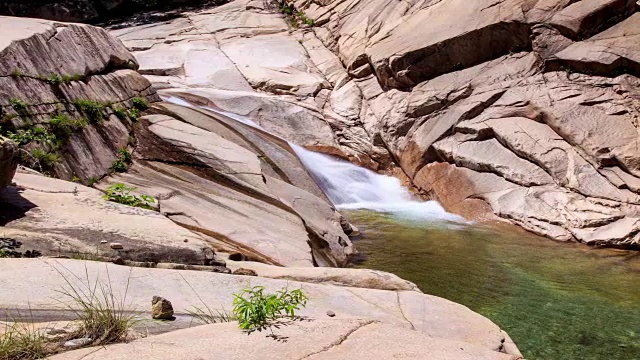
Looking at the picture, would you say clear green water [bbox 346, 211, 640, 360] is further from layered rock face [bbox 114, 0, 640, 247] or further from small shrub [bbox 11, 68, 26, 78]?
small shrub [bbox 11, 68, 26, 78]

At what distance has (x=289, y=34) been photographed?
23.1 m

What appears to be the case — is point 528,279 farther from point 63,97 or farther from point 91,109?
point 63,97

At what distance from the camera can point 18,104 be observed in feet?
28.0

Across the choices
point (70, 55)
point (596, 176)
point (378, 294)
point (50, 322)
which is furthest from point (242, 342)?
point (596, 176)

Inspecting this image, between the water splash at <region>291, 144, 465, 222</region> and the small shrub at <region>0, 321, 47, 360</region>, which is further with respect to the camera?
the water splash at <region>291, 144, 465, 222</region>

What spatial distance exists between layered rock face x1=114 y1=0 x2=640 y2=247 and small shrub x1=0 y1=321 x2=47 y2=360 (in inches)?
410

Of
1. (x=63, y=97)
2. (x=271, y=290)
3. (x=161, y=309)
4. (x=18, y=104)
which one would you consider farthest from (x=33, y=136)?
(x=161, y=309)

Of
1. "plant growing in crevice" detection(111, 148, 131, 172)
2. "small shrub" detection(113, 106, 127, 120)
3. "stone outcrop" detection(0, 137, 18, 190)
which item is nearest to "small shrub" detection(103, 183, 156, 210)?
"plant growing in crevice" detection(111, 148, 131, 172)

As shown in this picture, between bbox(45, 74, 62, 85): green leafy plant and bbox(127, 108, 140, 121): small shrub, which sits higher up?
bbox(45, 74, 62, 85): green leafy plant

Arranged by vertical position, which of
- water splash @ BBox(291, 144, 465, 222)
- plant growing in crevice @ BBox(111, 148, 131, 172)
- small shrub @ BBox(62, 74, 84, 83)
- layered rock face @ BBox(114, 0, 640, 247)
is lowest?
water splash @ BBox(291, 144, 465, 222)

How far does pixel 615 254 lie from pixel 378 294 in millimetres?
7090

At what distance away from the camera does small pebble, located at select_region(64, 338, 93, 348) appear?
10.7 ft

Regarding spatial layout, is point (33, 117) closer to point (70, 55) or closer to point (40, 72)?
point (40, 72)

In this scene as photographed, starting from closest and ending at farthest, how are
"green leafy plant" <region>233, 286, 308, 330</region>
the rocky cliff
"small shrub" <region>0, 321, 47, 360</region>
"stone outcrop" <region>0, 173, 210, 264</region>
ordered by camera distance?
"small shrub" <region>0, 321, 47, 360</region>, "green leafy plant" <region>233, 286, 308, 330</region>, "stone outcrop" <region>0, 173, 210, 264</region>, the rocky cliff
